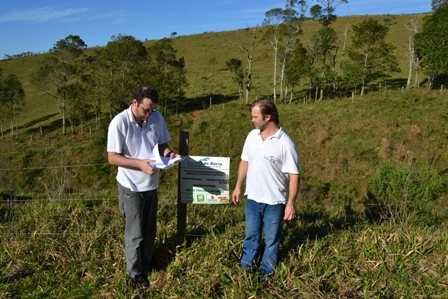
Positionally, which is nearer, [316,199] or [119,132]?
[119,132]

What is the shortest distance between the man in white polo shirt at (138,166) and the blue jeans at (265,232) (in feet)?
3.11

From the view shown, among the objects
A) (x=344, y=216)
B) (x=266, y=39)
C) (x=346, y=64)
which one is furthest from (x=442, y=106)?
(x=344, y=216)

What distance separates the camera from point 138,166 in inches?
150

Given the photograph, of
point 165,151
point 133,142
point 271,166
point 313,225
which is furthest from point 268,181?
point 313,225

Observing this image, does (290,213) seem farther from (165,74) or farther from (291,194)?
(165,74)

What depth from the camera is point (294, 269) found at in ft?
13.8

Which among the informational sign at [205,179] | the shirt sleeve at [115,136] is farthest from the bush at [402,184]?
the shirt sleeve at [115,136]

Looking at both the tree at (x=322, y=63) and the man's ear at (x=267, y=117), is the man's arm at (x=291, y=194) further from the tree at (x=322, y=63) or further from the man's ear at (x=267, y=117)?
the tree at (x=322, y=63)

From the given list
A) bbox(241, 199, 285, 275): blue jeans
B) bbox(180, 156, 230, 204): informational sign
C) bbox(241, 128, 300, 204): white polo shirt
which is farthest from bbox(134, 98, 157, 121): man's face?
bbox(241, 199, 285, 275): blue jeans

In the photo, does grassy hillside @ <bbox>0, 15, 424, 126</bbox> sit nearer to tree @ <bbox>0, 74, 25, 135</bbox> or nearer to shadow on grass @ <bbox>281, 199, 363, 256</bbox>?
tree @ <bbox>0, 74, 25, 135</bbox>

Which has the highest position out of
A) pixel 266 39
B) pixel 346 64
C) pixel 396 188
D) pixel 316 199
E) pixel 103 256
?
pixel 266 39

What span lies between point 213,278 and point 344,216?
2.61 m

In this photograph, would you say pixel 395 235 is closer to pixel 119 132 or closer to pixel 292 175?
pixel 292 175

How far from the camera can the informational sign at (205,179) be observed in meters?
4.64
